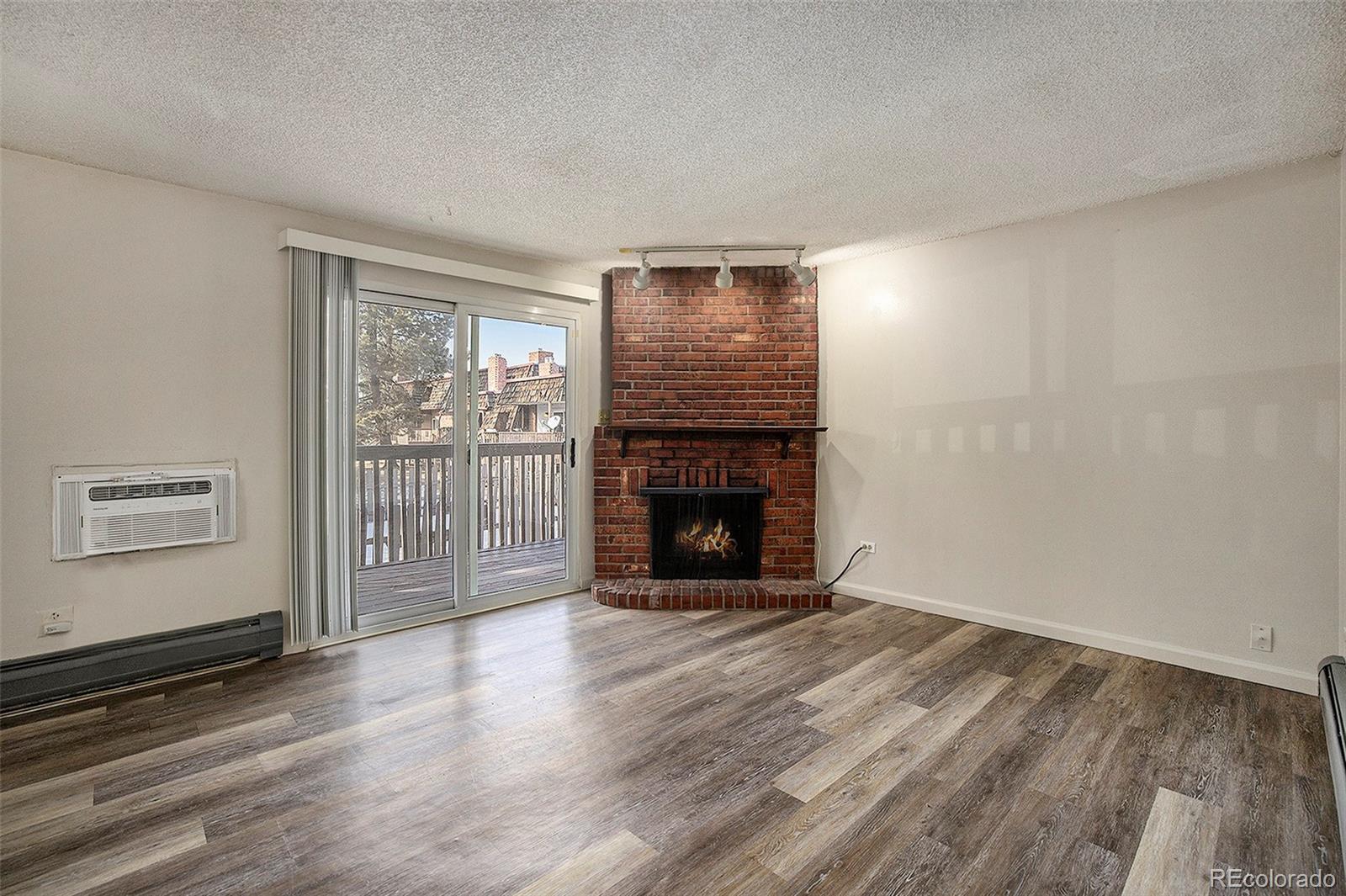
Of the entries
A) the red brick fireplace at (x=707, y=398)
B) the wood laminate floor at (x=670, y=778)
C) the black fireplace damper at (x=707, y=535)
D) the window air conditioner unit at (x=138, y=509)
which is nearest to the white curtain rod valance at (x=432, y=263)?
the red brick fireplace at (x=707, y=398)

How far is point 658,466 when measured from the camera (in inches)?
187

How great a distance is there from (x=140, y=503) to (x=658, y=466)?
10.1 ft

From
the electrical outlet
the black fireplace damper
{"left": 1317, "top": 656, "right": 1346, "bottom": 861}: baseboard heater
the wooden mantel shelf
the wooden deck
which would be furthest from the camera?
the black fireplace damper

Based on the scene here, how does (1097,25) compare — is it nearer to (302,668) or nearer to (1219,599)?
(1219,599)

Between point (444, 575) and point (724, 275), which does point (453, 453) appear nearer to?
point (444, 575)

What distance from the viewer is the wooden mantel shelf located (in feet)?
15.0

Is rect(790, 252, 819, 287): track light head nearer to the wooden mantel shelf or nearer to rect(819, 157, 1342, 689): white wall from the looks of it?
rect(819, 157, 1342, 689): white wall

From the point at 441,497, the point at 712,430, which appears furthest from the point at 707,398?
the point at 441,497

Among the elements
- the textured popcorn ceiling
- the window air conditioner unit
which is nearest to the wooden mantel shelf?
the textured popcorn ceiling

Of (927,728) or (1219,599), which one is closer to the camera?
(927,728)

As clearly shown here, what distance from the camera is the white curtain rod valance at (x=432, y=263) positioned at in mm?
3398

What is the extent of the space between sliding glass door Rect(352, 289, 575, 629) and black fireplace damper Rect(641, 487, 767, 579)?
0.74 metres

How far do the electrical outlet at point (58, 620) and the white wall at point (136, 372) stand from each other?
0.02 metres

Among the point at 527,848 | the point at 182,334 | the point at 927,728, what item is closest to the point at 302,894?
the point at 527,848
